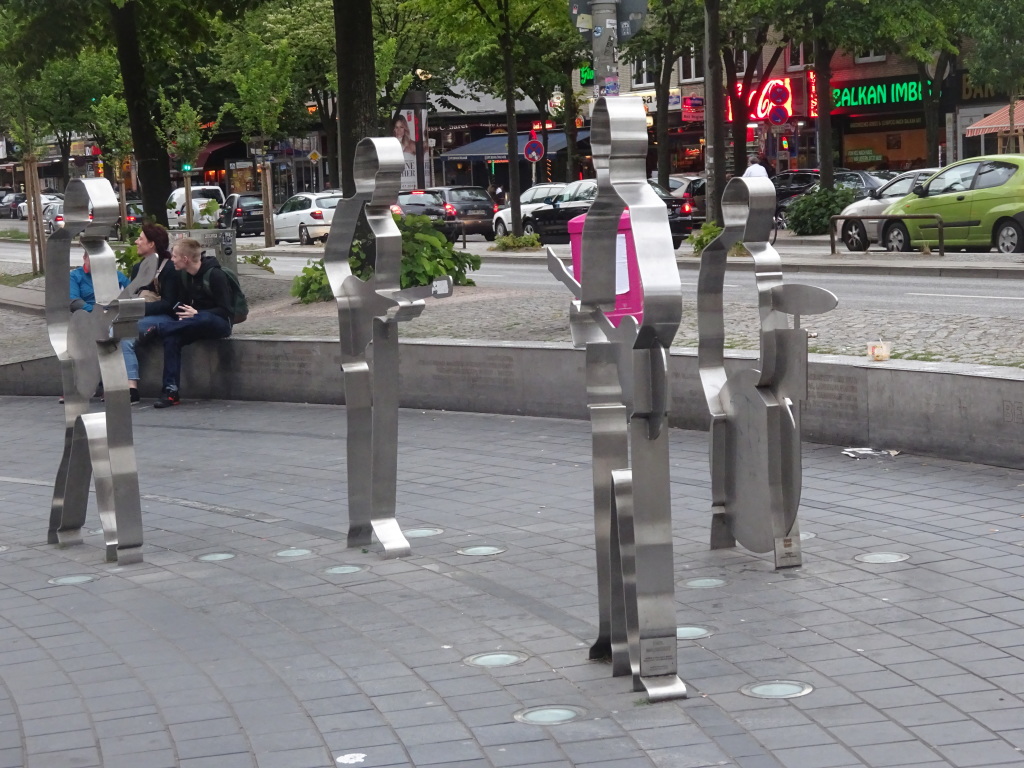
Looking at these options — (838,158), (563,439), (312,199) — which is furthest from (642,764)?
(838,158)

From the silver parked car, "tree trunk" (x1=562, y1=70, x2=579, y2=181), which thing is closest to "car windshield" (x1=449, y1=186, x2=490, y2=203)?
"tree trunk" (x1=562, y1=70, x2=579, y2=181)

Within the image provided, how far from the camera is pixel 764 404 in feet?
20.4

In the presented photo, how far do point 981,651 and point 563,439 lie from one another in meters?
4.80

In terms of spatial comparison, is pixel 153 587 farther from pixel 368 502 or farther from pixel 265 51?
pixel 265 51

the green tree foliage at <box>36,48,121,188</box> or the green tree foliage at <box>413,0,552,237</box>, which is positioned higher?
the green tree foliage at <box>36,48,121,188</box>

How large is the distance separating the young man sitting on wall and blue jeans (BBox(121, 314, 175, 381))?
5cm

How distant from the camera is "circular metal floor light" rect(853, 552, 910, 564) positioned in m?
6.22

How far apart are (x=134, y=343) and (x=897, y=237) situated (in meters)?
15.4

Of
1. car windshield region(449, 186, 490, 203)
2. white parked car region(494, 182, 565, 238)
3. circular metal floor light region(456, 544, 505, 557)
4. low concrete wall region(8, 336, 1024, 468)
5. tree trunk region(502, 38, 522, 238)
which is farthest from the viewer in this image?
car windshield region(449, 186, 490, 203)

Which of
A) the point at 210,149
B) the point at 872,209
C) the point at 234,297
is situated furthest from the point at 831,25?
the point at 210,149

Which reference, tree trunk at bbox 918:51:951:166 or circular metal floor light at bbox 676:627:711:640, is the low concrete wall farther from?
tree trunk at bbox 918:51:951:166

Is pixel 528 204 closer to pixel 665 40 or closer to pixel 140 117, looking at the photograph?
pixel 665 40

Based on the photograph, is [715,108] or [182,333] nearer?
[182,333]

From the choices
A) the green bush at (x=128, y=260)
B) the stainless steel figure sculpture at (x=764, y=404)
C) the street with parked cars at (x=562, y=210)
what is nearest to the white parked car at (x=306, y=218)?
the street with parked cars at (x=562, y=210)
